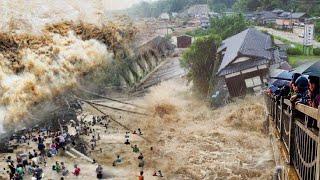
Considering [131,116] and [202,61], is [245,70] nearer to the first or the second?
[202,61]

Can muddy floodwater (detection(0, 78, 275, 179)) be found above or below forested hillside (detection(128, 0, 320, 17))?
below

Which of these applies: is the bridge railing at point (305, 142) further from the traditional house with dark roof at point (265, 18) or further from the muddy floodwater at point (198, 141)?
the traditional house with dark roof at point (265, 18)

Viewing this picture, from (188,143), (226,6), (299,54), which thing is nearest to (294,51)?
(299,54)

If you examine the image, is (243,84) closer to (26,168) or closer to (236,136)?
(236,136)

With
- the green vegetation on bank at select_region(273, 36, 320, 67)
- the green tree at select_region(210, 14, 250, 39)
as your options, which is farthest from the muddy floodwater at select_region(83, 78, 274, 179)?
the green tree at select_region(210, 14, 250, 39)

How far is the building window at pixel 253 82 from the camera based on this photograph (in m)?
25.1

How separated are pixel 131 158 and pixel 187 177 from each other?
3654mm

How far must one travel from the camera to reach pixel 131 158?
19.6 meters

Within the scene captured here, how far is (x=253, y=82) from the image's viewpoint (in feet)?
82.6

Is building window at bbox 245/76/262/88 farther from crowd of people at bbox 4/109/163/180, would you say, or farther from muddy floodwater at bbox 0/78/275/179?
crowd of people at bbox 4/109/163/180

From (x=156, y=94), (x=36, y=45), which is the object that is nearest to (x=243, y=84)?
(x=156, y=94)

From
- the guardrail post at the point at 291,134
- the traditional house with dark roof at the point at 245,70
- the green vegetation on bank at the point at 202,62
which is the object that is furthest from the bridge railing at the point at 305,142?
the green vegetation on bank at the point at 202,62

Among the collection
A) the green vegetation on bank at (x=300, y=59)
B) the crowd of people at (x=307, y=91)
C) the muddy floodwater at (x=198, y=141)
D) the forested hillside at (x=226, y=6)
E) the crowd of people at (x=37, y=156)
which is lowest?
the muddy floodwater at (x=198, y=141)

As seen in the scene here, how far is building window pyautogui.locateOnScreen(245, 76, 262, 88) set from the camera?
82.4 feet
